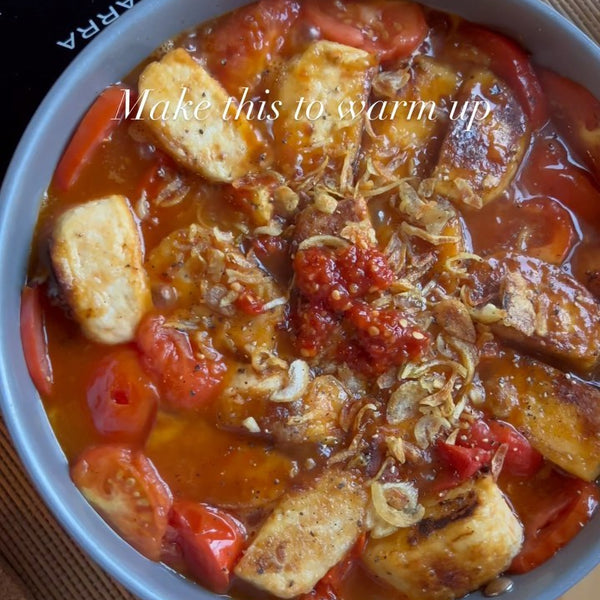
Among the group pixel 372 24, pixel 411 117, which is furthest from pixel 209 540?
pixel 372 24

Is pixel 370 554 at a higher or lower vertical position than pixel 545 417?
lower

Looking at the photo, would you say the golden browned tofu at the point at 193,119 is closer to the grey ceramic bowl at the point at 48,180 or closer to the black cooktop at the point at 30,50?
the grey ceramic bowl at the point at 48,180

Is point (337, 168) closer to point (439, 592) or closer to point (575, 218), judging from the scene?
point (575, 218)

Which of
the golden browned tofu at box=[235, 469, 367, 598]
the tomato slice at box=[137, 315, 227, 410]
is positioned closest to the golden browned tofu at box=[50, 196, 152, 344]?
the tomato slice at box=[137, 315, 227, 410]

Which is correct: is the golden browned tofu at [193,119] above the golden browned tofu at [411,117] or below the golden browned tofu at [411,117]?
below

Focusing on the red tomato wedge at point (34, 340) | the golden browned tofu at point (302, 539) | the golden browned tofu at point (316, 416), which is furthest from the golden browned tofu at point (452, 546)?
the red tomato wedge at point (34, 340)

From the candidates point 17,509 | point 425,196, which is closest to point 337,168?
point 425,196
